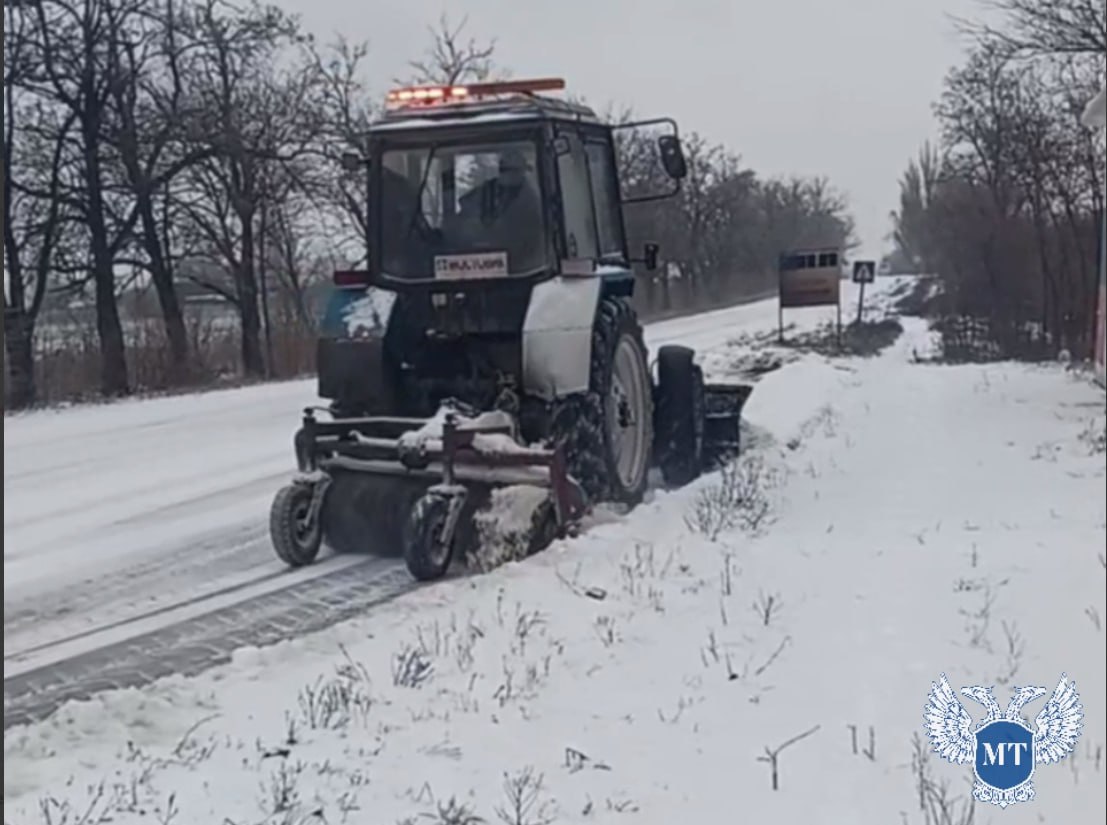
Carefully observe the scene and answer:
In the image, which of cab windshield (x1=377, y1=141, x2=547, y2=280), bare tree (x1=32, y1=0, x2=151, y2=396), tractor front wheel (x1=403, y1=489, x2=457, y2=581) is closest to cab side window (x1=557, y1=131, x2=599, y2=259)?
cab windshield (x1=377, y1=141, x2=547, y2=280)

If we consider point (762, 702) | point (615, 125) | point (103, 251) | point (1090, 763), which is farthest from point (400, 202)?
point (1090, 763)

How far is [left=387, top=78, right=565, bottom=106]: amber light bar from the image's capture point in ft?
15.9

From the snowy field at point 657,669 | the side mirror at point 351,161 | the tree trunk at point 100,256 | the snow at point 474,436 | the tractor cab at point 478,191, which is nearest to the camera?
the snowy field at point 657,669

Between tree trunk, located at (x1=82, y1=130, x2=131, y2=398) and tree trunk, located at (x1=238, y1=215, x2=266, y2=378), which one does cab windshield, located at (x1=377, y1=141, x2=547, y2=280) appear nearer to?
tree trunk, located at (x1=238, y1=215, x2=266, y2=378)

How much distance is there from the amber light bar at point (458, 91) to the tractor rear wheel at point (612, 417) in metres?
1.21

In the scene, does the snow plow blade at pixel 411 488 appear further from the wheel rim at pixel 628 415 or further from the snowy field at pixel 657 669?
the wheel rim at pixel 628 415

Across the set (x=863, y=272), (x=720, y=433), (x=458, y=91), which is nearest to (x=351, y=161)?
(x=458, y=91)

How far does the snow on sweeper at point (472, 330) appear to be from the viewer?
5.16m

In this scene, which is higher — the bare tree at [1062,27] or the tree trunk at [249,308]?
the bare tree at [1062,27]

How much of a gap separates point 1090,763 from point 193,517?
5.29 meters

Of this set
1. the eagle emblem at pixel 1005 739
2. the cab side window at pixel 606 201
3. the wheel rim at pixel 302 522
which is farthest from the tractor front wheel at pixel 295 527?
the eagle emblem at pixel 1005 739

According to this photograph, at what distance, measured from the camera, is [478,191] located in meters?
5.58

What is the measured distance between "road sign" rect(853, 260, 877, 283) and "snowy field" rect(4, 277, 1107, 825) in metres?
0.96

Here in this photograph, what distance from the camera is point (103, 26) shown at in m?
4.16
